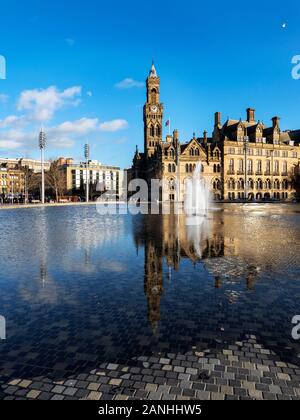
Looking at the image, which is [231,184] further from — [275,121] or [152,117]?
[152,117]

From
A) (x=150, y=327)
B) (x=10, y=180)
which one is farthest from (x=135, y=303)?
(x=10, y=180)

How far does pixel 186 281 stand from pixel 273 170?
89.3m

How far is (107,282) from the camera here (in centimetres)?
927

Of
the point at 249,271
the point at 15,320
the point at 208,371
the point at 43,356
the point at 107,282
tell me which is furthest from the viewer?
the point at 249,271

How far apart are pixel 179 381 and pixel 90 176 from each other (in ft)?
579

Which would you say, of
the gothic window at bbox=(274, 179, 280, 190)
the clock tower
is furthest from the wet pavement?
the clock tower

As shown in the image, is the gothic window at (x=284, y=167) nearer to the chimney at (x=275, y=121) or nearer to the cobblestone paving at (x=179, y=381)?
the chimney at (x=275, y=121)

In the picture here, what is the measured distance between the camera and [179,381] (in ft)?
14.7
